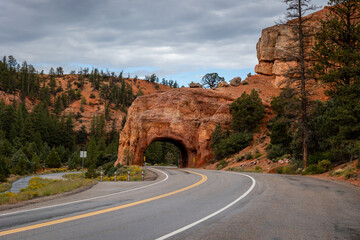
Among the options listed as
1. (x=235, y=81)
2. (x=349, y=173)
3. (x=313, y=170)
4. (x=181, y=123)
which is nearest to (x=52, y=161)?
(x=181, y=123)

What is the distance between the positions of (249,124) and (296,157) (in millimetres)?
17415

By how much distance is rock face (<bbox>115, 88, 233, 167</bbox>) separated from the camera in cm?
4675

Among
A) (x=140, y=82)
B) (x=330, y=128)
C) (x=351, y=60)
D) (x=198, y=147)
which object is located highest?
(x=140, y=82)

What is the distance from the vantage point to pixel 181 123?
48.1 meters

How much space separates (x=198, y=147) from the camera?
47.8 m

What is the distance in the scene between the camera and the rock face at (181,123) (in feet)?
153

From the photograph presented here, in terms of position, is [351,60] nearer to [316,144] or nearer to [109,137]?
[316,144]

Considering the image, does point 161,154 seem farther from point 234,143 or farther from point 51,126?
point 234,143

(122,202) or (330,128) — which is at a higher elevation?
(330,128)

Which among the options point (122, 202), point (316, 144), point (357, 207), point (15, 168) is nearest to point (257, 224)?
point (357, 207)

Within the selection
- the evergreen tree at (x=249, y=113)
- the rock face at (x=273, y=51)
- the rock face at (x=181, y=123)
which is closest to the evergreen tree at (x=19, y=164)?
the rock face at (x=181, y=123)

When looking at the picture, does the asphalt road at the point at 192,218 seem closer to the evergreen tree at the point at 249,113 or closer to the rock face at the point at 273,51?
the evergreen tree at the point at 249,113

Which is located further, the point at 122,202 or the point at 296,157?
the point at 296,157

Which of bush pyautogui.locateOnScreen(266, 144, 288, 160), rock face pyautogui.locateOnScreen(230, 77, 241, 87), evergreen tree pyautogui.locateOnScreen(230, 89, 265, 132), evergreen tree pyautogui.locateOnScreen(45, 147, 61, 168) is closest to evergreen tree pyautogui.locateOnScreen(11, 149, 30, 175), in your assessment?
evergreen tree pyautogui.locateOnScreen(45, 147, 61, 168)
